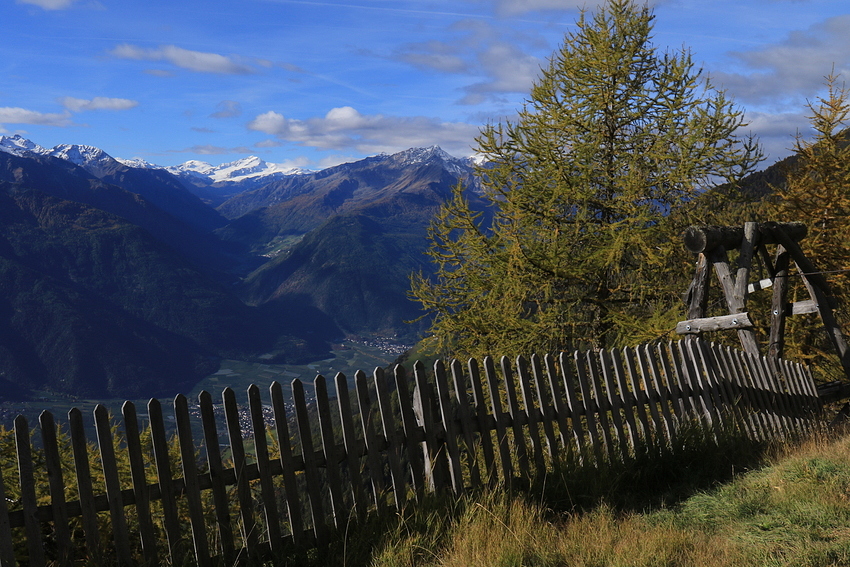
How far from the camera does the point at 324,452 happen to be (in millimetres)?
4418

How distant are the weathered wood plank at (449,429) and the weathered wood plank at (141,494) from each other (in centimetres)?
204

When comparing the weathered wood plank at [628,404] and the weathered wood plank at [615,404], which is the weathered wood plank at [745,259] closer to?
the weathered wood plank at [628,404]

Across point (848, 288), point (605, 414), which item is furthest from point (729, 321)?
point (848, 288)

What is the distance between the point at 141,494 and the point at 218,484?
0.44 m

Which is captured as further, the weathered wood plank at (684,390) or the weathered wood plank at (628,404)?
the weathered wood plank at (684,390)

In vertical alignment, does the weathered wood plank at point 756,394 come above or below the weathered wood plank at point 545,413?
below

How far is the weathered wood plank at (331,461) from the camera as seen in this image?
4344mm

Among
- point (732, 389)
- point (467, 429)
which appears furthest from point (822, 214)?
point (467, 429)

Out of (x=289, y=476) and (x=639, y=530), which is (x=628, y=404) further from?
(x=289, y=476)

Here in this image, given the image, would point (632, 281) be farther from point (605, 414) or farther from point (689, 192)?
point (605, 414)

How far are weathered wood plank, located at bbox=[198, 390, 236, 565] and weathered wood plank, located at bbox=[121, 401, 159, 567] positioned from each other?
0.37 meters

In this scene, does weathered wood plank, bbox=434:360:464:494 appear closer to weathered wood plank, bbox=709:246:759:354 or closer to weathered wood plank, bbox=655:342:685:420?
weathered wood plank, bbox=655:342:685:420

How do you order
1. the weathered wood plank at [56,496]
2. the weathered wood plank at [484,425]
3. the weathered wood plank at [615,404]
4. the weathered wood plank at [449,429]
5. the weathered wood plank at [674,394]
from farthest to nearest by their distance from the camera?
the weathered wood plank at [674,394] → the weathered wood plank at [615,404] → the weathered wood plank at [484,425] → the weathered wood plank at [449,429] → the weathered wood plank at [56,496]

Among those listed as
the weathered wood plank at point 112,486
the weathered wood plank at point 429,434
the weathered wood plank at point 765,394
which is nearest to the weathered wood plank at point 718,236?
the weathered wood plank at point 765,394
